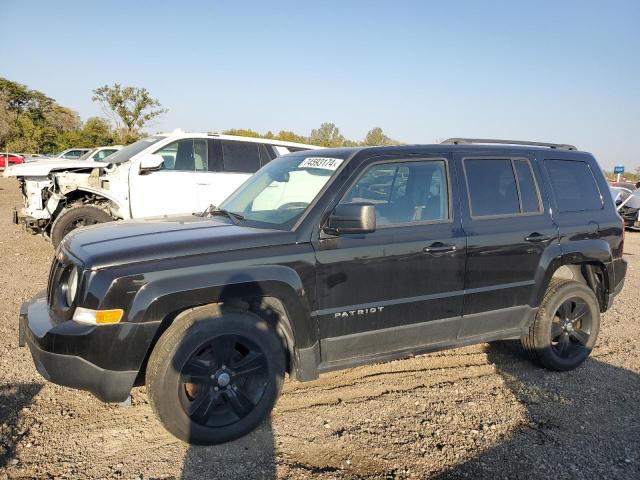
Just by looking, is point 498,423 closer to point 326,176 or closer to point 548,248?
point 548,248

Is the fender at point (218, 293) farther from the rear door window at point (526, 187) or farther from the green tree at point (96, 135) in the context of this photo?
the green tree at point (96, 135)

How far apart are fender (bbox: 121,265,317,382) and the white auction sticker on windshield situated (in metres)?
0.92

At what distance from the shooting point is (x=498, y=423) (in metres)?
3.58

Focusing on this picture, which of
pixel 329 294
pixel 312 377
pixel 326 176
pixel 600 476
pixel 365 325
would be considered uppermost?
pixel 326 176

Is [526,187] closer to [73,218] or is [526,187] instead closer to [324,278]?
[324,278]

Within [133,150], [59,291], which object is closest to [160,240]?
[59,291]

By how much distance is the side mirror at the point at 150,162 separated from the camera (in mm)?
8266

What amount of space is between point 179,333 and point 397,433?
1.59 metres

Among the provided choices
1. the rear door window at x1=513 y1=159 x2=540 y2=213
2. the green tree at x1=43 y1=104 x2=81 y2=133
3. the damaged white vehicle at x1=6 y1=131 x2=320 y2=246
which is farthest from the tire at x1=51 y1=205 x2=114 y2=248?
the green tree at x1=43 y1=104 x2=81 y2=133

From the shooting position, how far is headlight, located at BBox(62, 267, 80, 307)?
3012mm

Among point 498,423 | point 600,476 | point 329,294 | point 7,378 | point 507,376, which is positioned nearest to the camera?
point 600,476

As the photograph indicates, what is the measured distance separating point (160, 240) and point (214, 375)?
35.5 inches

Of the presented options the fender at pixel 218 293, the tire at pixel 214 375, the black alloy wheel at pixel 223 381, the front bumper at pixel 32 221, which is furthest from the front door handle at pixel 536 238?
the front bumper at pixel 32 221

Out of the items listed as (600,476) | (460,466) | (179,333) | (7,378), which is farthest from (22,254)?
(600,476)
